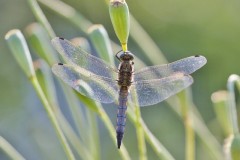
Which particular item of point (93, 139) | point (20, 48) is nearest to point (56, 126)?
point (93, 139)

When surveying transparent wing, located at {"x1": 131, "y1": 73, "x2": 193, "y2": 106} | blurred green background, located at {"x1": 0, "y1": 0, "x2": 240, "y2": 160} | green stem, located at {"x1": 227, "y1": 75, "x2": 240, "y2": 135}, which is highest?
blurred green background, located at {"x1": 0, "y1": 0, "x2": 240, "y2": 160}

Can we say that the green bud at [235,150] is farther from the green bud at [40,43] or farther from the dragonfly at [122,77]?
the green bud at [40,43]

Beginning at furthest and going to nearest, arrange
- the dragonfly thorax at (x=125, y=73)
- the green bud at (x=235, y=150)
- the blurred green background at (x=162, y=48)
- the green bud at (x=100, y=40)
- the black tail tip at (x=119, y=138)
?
the blurred green background at (x=162, y=48), the dragonfly thorax at (x=125, y=73), the green bud at (x=100, y=40), the black tail tip at (x=119, y=138), the green bud at (x=235, y=150)

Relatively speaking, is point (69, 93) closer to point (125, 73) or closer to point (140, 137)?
point (125, 73)

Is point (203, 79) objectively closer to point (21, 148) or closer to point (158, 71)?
point (21, 148)

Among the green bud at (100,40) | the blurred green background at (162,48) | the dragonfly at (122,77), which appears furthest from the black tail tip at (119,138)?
the blurred green background at (162,48)

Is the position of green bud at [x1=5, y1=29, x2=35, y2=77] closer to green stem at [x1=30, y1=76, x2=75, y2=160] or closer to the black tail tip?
green stem at [x1=30, y1=76, x2=75, y2=160]

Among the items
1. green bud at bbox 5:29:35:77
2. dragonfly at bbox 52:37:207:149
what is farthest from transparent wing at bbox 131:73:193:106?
green bud at bbox 5:29:35:77
